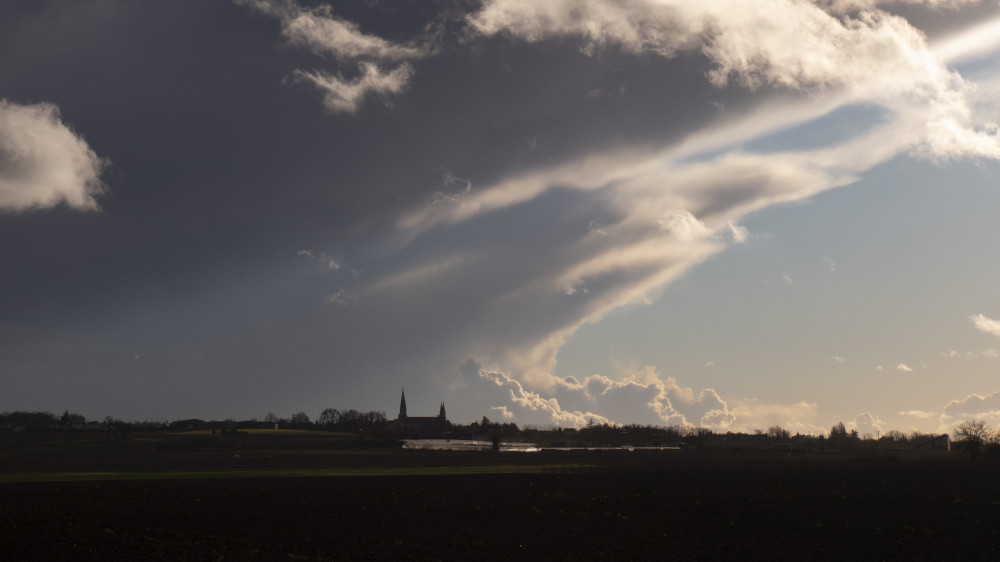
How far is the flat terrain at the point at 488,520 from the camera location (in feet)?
107

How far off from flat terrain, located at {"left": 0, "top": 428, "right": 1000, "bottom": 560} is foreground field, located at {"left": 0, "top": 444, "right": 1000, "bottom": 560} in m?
0.10

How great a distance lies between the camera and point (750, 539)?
36812 millimetres

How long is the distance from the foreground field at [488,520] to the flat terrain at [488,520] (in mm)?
96

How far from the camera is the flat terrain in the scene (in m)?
32.7

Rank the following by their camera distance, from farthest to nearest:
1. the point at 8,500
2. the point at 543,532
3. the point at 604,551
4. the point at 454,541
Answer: the point at 8,500
the point at 543,532
the point at 454,541
the point at 604,551

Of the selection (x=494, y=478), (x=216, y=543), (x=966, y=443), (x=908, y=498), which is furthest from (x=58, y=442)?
(x=966, y=443)

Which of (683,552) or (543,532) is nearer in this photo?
(683,552)

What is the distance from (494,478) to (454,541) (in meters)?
36.6

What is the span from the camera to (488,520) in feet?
139

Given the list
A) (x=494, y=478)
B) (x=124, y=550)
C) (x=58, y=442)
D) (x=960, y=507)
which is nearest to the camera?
(x=124, y=550)

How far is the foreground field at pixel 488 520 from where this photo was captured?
32.7 metres

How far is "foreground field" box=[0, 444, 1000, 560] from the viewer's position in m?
32.7

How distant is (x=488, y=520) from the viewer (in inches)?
1670

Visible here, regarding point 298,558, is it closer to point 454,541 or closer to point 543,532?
point 454,541
